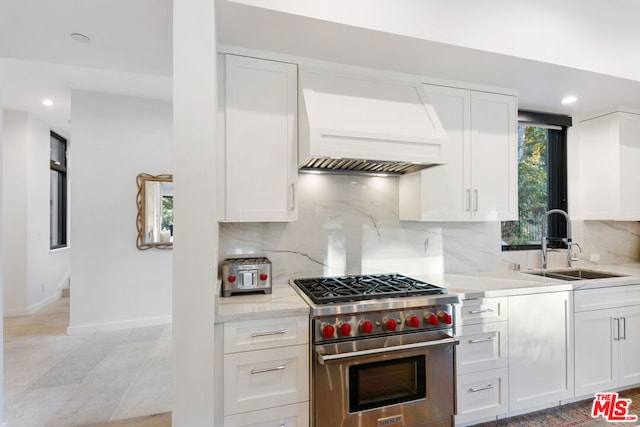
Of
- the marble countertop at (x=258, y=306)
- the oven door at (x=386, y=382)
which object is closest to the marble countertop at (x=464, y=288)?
the marble countertop at (x=258, y=306)

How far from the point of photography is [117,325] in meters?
4.01

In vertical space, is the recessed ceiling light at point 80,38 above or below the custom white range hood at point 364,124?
above

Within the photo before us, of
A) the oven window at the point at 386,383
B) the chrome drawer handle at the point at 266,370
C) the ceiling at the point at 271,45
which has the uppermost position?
the ceiling at the point at 271,45

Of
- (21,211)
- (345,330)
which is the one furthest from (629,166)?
(21,211)

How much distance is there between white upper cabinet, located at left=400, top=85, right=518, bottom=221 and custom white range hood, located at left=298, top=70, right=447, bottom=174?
0.22 meters

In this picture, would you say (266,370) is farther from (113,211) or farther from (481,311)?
(113,211)

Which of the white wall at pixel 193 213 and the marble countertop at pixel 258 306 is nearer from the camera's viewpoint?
the white wall at pixel 193 213

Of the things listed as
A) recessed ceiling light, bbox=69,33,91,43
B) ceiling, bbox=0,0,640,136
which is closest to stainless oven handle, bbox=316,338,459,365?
ceiling, bbox=0,0,640,136

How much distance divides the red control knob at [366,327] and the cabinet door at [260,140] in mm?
765

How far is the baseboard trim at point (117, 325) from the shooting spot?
3.86 meters

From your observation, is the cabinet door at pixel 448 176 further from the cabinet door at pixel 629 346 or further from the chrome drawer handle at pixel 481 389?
the cabinet door at pixel 629 346

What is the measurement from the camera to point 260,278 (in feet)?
6.68

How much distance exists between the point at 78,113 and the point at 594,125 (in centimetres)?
558

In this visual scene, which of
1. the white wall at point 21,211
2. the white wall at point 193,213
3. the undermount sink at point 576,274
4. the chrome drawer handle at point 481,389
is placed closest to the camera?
the white wall at point 193,213
